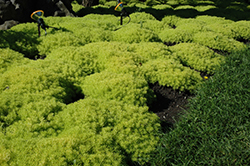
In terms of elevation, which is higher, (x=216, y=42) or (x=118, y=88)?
(x=118, y=88)

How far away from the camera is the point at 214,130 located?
3660mm

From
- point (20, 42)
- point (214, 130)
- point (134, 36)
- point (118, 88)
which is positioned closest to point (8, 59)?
point (20, 42)

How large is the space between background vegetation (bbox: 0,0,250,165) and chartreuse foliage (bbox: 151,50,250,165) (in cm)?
2

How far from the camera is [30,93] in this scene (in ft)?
12.3

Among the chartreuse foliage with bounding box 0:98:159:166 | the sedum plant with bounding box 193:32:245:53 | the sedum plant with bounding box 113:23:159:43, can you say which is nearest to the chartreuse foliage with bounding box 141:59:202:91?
the chartreuse foliage with bounding box 0:98:159:166

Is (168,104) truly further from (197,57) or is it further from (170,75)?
(197,57)

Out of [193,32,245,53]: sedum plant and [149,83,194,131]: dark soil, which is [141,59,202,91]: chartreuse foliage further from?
[193,32,245,53]: sedum plant

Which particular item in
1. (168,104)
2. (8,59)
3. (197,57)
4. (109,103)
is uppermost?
(8,59)

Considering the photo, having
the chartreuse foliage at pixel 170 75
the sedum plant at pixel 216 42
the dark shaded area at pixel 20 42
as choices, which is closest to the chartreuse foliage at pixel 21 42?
the dark shaded area at pixel 20 42

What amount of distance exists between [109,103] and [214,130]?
2.07 metres

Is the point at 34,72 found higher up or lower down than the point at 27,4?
lower down

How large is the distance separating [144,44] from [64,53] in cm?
271

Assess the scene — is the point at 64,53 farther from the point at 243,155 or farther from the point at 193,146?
the point at 243,155

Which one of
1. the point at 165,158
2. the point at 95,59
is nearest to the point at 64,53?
the point at 95,59
